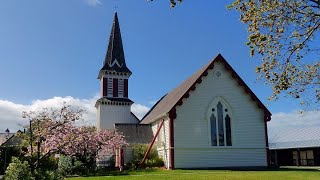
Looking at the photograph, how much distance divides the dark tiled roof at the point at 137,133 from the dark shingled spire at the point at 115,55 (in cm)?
1306

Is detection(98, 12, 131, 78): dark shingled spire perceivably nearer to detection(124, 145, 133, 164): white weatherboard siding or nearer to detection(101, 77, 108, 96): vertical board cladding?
detection(101, 77, 108, 96): vertical board cladding

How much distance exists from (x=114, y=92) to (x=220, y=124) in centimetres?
1984

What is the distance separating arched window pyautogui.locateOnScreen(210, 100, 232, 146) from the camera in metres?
30.5

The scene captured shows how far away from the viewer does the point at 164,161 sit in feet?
101

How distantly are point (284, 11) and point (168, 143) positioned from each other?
1663 centimetres

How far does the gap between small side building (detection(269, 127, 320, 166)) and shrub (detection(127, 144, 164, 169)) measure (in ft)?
67.9

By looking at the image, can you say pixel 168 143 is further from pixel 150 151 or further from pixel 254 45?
pixel 254 45

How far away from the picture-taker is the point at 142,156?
31734 mm

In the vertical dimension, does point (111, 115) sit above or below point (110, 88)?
below

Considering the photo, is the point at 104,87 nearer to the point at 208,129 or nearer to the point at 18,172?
the point at 208,129

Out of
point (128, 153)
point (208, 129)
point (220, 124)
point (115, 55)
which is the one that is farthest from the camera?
point (115, 55)

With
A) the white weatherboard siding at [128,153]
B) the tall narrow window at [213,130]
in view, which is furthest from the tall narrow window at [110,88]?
the tall narrow window at [213,130]

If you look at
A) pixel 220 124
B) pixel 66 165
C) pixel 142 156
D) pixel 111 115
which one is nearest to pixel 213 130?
pixel 220 124

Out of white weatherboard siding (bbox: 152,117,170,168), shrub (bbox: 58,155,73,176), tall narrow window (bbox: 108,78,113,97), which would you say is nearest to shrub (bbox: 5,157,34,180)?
shrub (bbox: 58,155,73,176)
